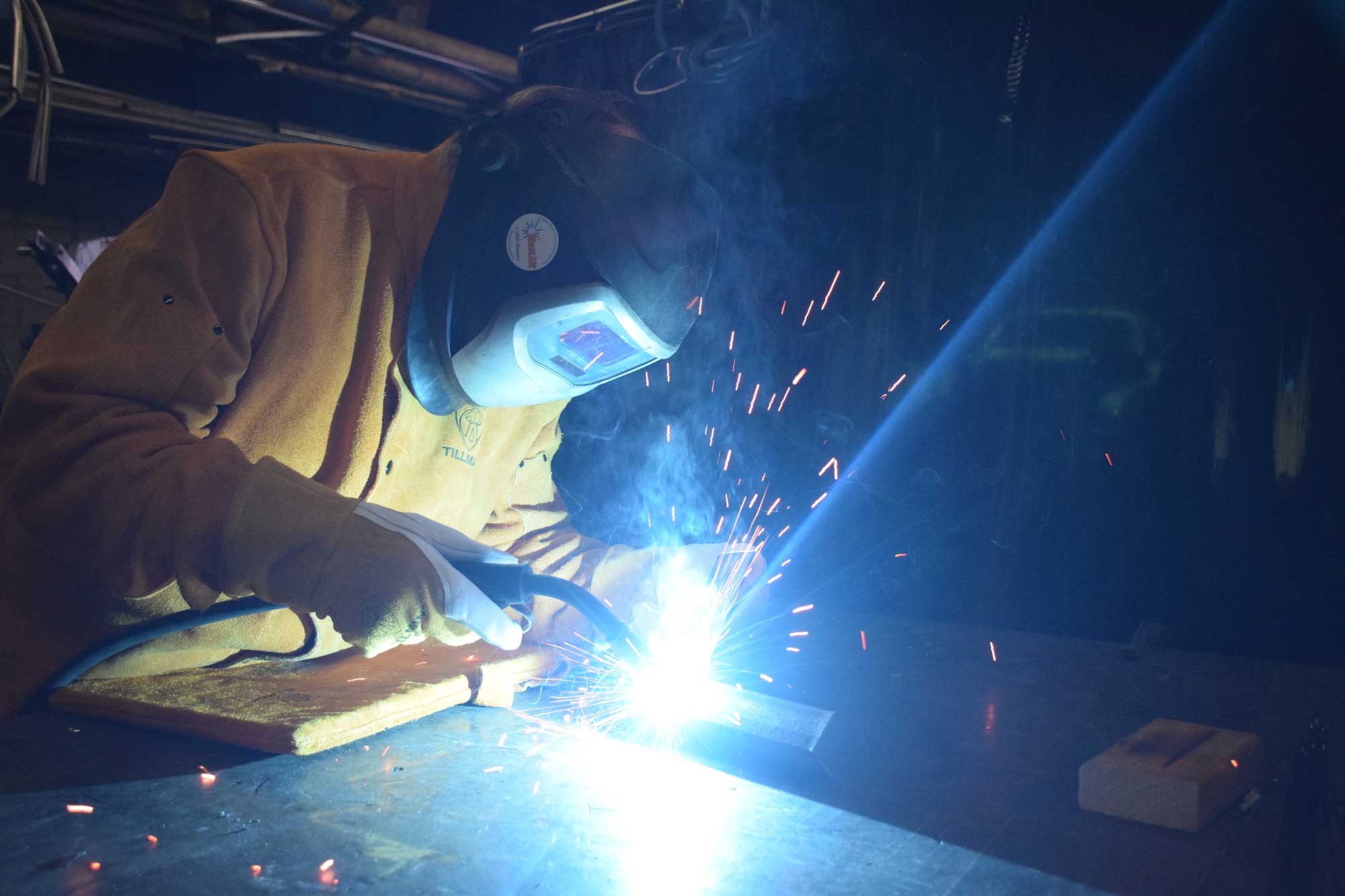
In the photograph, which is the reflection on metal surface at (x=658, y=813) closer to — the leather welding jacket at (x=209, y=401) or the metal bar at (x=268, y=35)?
the leather welding jacket at (x=209, y=401)

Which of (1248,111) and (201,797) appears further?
(1248,111)

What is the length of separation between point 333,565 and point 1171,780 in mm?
1065

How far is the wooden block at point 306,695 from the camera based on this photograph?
105 centimetres

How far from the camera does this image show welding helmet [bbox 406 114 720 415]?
4.22 feet

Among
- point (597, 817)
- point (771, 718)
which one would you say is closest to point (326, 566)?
point (597, 817)

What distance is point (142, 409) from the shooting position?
3.80 ft

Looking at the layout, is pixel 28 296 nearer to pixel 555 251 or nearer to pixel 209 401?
pixel 209 401

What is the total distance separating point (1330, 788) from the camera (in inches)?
43.0

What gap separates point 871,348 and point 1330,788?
1524 mm

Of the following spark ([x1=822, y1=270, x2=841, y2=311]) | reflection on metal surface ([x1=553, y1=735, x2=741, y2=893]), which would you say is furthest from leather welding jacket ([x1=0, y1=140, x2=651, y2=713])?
spark ([x1=822, y1=270, x2=841, y2=311])

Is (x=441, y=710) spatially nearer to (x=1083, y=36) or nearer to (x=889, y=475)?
(x=889, y=475)

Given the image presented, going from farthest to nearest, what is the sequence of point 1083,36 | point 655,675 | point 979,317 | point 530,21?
point 530,21 → point 979,317 → point 1083,36 → point 655,675

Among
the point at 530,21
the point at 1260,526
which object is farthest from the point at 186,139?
the point at 1260,526

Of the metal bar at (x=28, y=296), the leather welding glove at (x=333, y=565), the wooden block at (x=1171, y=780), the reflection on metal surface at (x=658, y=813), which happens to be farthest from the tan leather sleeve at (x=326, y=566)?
the metal bar at (x=28, y=296)
